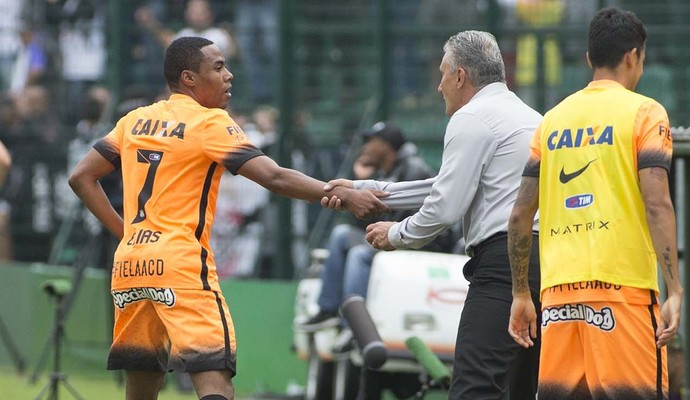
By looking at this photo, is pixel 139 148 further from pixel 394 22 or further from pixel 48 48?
pixel 48 48

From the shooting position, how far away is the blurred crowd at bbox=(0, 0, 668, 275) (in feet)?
45.3

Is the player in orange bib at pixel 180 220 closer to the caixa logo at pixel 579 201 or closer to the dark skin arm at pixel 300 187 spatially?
the dark skin arm at pixel 300 187

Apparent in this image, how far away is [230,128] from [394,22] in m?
7.08

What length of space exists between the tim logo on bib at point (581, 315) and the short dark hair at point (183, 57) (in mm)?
2223

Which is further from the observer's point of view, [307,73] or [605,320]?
[307,73]

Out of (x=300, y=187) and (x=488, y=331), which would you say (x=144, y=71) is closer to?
(x=300, y=187)

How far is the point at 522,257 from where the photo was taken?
21.8ft

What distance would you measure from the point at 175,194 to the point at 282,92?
7240 mm

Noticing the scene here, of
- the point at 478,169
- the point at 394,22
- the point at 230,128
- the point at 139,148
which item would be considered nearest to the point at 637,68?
the point at 478,169

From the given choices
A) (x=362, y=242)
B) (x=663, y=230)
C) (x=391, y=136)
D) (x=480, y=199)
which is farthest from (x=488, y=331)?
(x=362, y=242)

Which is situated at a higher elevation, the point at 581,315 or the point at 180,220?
the point at 180,220

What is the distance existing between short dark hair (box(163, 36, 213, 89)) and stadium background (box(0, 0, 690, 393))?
633 cm

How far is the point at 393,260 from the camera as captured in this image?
10.8 m

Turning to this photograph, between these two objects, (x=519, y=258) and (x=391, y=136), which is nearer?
(x=519, y=258)
